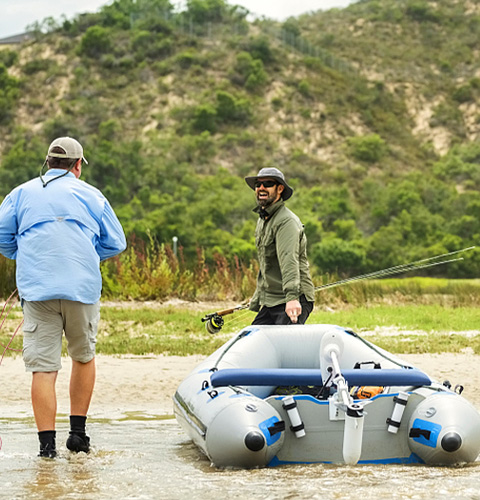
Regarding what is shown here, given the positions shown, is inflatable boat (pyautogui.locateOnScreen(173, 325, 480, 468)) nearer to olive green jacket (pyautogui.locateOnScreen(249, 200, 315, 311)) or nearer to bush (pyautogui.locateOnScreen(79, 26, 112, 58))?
olive green jacket (pyautogui.locateOnScreen(249, 200, 315, 311))

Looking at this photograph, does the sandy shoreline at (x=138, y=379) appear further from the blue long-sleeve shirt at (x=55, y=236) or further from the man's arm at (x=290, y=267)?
the blue long-sleeve shirt at (x=55, y=236)

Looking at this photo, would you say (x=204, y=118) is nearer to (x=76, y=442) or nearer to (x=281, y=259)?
(x=281, y=259)

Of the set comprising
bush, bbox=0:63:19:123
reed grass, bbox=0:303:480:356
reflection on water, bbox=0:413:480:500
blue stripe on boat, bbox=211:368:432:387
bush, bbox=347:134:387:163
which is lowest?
reed grass, bbox=0:303:480:356

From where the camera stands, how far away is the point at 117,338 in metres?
13.8

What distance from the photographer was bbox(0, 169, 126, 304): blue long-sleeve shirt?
5680mm

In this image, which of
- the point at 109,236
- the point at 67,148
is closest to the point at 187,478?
the point at 109,236

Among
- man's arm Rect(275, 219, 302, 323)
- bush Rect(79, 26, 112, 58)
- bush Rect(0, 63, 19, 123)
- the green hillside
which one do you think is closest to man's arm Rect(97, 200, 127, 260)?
man's arm Rect(275, 219, 302, 323)

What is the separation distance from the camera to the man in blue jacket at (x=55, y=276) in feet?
18.7

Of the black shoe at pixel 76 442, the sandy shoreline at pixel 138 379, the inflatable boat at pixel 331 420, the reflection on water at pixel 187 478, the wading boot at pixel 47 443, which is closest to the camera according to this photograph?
the reflection on water at pixel 187 478

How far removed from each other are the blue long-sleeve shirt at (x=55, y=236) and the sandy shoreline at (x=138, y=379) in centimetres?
275

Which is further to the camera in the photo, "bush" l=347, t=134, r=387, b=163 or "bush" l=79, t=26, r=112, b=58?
"bush" l=79, t=26, r=112, b=58

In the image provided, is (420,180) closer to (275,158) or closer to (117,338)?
(275,158)

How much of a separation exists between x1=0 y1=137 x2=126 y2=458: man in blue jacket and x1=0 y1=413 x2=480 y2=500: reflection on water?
312 mm

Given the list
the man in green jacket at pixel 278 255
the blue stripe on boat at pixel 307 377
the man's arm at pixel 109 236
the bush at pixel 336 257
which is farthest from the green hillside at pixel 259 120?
the blue stripe on boat at pixel 307 377
